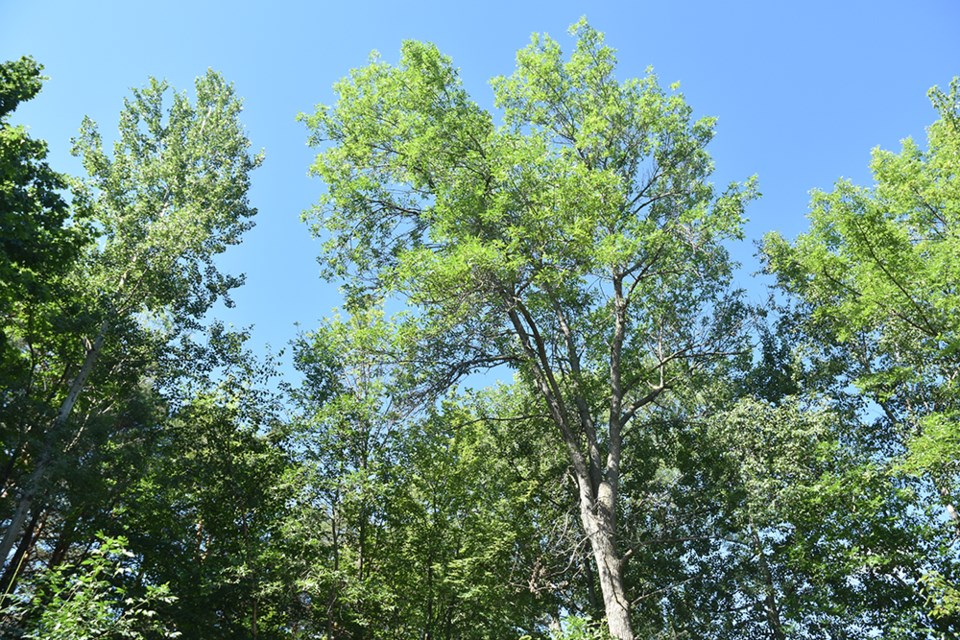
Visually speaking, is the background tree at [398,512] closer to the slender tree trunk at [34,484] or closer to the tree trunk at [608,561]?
the tree trunk at [608,561]

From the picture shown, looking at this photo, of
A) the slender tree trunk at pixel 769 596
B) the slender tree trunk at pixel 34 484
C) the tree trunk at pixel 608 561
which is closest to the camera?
the tree trunk at pixel 608 561

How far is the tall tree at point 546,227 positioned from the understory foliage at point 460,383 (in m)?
0.07

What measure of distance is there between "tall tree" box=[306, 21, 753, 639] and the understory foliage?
0.07 m

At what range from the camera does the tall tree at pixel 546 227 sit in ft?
35.7

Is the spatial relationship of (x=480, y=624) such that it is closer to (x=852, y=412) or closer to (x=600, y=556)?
(x=600, y=556)

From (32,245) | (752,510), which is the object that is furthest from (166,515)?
(752,510)

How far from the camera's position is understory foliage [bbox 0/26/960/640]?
11.5 meters

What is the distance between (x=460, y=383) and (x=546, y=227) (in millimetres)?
3532

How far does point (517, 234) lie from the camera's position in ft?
35.9

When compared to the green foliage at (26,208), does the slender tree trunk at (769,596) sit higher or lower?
lower

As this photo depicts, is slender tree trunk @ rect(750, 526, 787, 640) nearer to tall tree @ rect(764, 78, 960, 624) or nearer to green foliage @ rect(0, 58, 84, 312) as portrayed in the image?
tall tree @ rect(764, 78, 960, 624)

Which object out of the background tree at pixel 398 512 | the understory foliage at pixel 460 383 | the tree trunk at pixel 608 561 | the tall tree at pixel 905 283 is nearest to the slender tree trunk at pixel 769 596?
the understory foliage at pixel 460 383

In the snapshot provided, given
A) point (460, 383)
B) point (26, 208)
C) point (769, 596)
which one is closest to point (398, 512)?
point (460, 383)

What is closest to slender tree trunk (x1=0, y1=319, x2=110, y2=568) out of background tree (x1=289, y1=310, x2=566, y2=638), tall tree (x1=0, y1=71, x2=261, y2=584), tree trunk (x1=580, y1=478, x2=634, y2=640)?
tall tree (x1=0, y1=71, x2=261, y2=584)
